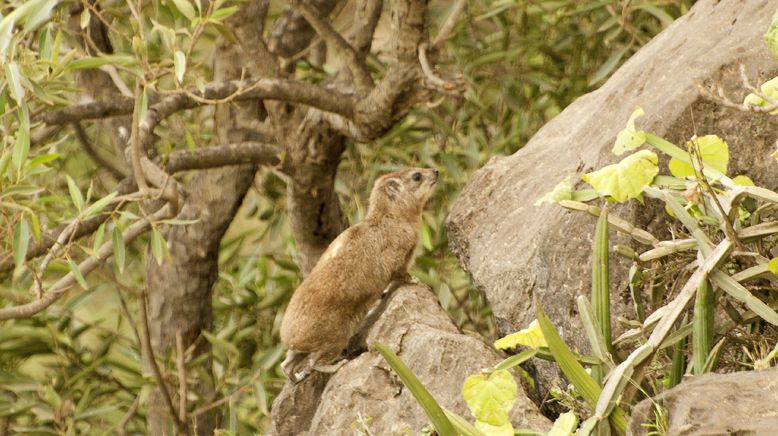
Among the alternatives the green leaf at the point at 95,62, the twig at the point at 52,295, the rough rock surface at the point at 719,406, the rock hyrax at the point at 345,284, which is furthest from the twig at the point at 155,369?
the rough rock surface at the point at 719,406

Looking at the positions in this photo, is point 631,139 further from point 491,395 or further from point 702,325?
point 491,395

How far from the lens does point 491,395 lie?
8.77ft

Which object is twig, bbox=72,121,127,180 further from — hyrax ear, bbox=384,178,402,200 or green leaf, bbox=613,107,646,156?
green leaf, bbox=613,107,646,156

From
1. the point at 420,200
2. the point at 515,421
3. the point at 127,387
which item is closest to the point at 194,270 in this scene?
the point at 127,387

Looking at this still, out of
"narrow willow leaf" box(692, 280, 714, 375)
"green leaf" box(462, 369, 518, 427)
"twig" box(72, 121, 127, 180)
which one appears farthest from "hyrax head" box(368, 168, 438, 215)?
"narrow willow leaf" box(692, 280, 714, 375)

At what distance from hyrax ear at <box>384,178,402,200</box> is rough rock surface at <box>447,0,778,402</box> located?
89cm

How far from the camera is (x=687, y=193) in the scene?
2.78 metres

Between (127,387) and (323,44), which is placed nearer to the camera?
(127,387)

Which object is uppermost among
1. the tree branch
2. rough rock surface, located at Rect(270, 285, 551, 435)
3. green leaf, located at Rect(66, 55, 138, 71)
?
green leaf, located at Rect(66, 55, 138, 71)

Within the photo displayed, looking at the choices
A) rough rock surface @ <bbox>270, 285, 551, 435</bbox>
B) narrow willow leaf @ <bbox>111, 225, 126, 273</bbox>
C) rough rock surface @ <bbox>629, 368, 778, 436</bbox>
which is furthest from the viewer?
narrow willow leaf @ <bbox>111, 225, 126, 273</bbox>

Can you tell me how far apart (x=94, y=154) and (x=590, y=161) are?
4138 mm

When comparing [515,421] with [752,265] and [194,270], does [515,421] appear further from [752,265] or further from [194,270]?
[194,270]

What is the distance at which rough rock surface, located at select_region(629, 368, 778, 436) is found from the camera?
87.5 inches

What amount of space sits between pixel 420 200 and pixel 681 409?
3.24m
